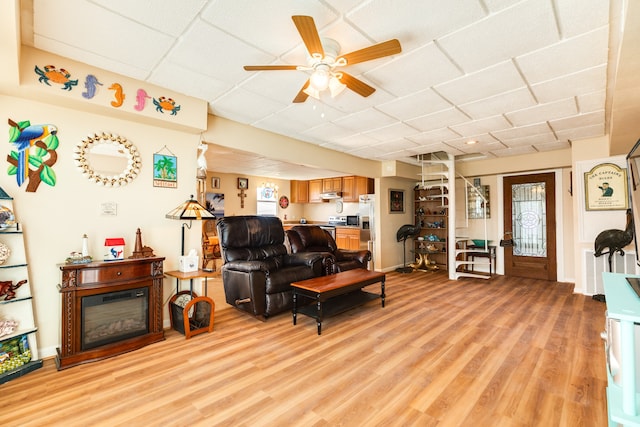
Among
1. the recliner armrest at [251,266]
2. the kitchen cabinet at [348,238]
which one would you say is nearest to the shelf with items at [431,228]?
the kitchen cabinet at [348,238]

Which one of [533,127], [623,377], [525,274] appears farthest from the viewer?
[525,274]

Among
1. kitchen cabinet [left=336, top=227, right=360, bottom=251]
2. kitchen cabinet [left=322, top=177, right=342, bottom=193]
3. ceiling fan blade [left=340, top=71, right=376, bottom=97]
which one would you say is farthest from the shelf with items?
ceiling fan blade [left=340, top=71, right=376, bottom=97]

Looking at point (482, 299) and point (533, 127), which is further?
point (482, 299)

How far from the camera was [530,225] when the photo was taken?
5758 mm

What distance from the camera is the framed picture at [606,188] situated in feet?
13.8

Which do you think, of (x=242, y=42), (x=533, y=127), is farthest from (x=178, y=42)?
(x=533, y=127)

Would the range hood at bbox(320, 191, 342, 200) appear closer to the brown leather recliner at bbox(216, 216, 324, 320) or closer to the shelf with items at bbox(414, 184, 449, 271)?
the shelf with items at bbox(414, 184, 449, 271)

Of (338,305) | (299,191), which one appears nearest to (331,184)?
(299,191)

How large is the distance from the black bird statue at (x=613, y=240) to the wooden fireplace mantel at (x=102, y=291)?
5701 millimetres

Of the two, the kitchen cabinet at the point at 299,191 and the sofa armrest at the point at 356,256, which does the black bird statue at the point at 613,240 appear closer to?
the sofa armrest at the point at 356,256

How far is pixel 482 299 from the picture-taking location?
4270 millimetres

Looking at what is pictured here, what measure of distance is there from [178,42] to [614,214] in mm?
5970

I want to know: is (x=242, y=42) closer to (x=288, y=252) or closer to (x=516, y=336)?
(x=288, y=252)

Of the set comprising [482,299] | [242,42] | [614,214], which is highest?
[242,42]
